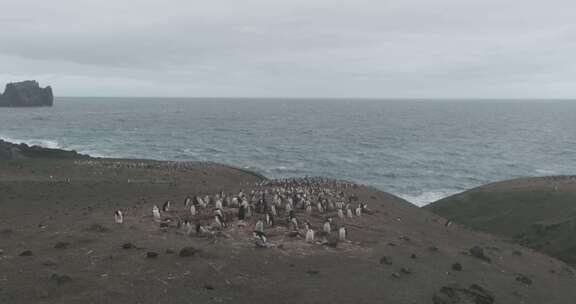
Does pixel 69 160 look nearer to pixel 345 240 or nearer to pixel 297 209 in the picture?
pixel 297 209

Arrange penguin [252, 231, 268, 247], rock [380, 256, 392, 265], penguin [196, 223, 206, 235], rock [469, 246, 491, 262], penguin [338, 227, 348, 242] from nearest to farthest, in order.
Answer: rock [380, 256, 392, 265] → penguin [252, 231, 268, 247] → penguin [196, 223, 206, 235] → penguin [338, 227, 348, 242] → rock [469, 246, 491, 262]

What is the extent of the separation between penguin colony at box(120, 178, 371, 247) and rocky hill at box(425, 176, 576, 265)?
14.6 m

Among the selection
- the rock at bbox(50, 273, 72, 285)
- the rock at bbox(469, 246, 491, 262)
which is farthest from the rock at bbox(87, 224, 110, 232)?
the rock at bbox(469, 246, 491, 262)

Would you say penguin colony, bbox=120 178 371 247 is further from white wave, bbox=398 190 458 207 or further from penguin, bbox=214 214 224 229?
white wave, bbox=398 190 458 207

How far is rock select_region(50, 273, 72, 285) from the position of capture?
21.6 metres

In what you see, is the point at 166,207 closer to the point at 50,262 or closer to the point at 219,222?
the point at 219,222

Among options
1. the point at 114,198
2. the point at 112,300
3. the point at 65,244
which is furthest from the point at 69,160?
the point at 112,300

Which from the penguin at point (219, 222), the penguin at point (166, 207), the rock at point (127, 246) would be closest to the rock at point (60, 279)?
the rock at point (127, 246)

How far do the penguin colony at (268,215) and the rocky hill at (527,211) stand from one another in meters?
14.6

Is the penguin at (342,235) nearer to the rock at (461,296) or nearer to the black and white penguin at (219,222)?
the black and white penguin at (219,222)

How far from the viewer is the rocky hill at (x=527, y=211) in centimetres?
4419

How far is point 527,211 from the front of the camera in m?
53.7

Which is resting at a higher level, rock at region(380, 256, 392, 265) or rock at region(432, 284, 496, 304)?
rock at region(380, 256, 392, 265)

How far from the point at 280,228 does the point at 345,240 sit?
159 inches
